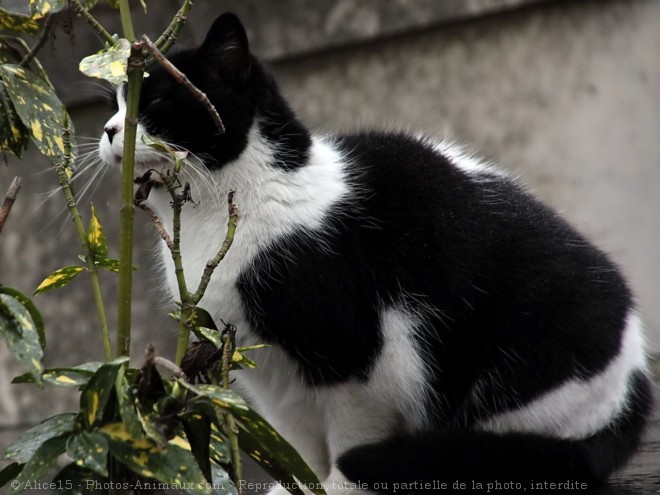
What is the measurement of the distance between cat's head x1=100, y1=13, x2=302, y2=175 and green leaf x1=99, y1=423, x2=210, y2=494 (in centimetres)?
58

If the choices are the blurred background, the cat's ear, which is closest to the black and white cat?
the cat's ear

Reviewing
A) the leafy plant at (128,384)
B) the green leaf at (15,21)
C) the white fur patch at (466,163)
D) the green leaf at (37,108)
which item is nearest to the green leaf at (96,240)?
the leafy plant at (128,384)

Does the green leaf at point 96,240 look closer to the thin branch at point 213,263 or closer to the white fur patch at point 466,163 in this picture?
the thin branch at point 213,263

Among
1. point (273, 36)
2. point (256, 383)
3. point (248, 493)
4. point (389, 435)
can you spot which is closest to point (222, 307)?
point (256, 383)

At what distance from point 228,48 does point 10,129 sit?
0.39 metres

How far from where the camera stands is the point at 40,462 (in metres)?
1.29

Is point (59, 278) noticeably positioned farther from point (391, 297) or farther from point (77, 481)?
point (391, 297)

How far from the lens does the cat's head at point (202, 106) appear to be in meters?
1.72

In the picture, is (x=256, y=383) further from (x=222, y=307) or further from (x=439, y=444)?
(x=439, y=444)

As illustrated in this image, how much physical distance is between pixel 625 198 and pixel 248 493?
2.36 metres

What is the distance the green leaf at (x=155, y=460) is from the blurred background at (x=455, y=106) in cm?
243

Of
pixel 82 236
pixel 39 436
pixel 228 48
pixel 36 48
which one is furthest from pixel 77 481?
pixel 228 48

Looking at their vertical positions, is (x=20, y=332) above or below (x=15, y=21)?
below

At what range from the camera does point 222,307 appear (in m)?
1.72
